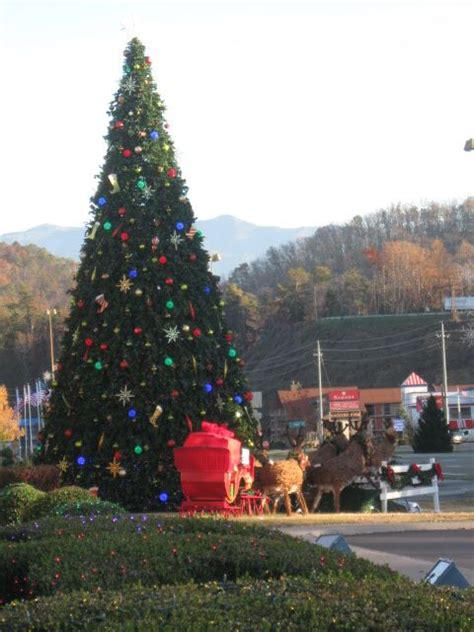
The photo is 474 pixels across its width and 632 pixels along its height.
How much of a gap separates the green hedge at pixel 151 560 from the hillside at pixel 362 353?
3777 inches

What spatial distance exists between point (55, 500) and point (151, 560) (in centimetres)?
601

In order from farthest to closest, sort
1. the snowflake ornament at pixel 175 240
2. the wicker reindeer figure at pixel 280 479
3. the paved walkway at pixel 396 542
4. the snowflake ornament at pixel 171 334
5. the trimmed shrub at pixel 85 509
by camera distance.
Answer: the snowflake ornament at pixel 175 240, the snowflake ornament at pixel 171 334, the wicker reindeer figure at pixel 280 479, the trimmed shrub at pixel 85 509, the paved walkway at pixel 396 542

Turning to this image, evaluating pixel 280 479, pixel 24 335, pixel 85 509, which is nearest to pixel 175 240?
pixel 280 479

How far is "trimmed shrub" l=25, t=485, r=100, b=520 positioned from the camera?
13.1 meters

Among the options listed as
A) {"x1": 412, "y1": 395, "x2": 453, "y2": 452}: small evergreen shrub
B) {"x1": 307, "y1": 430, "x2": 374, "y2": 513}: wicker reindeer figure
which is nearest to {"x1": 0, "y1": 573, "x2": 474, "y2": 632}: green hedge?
{"x1": 307, "y1": 430, "x2": 374, "y2": 513}: wicker reindeer figure

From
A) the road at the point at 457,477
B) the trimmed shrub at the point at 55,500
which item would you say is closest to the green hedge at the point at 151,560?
the trimmed shrub at the point at 55,500

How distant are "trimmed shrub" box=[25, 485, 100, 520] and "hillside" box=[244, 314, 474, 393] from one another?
91.0 m

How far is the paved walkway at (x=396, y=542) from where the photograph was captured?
1142 cm

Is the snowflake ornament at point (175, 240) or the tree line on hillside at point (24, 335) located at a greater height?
the tree line on hillside at point (24, 335)

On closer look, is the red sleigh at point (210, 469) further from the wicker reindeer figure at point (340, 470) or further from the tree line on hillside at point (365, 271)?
the tree line on hillside at point (365, 271)

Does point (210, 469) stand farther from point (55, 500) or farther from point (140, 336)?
point (55, 500)

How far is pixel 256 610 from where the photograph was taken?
17.1 feet

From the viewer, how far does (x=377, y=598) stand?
5.39 m

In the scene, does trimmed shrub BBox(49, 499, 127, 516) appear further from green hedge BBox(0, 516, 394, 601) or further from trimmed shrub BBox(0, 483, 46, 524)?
green hedge BBox(0, 516, 394, 601)
